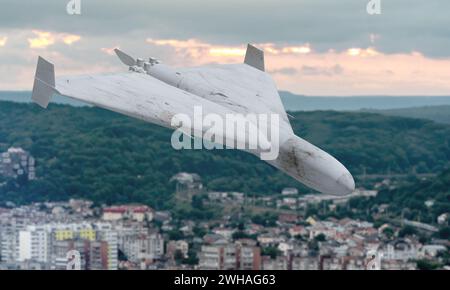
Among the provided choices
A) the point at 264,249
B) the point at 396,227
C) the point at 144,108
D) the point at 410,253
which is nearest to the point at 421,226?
the point at 396,227

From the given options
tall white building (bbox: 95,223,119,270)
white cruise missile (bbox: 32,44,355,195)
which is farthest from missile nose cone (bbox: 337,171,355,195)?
tall white building (bbox: 95,223,119,270)

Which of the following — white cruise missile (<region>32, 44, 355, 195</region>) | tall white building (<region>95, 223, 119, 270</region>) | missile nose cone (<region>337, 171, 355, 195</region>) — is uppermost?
white cruise missile (<region>32, 44, 355, 195</region>)

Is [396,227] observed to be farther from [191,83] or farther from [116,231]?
[191,83]

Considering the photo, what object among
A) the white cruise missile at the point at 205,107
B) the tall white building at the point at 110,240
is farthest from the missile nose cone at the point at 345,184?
the tall white building at the point at 110,240

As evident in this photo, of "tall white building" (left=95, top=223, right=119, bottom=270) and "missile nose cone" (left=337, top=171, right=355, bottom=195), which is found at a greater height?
"missile nose cone" (left=337, top=171, right=355, bottom=195)

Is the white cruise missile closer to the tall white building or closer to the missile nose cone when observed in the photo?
the missile nose cone

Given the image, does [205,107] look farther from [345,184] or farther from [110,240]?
[110,240]
